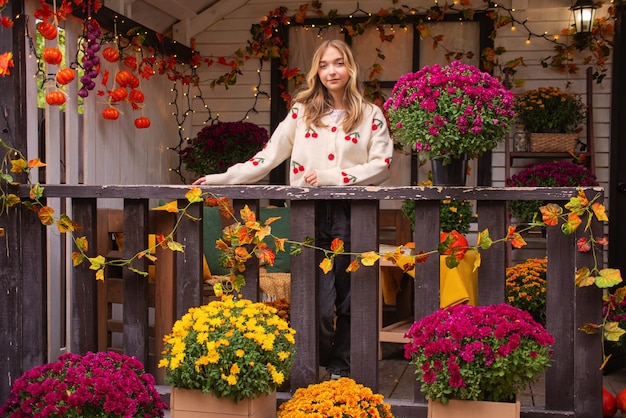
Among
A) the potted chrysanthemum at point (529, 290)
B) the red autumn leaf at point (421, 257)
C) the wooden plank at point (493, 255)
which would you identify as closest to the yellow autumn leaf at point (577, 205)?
the wooden plank at point (493, 255)

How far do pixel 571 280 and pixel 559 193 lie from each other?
1.00 ft

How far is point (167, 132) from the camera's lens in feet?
20.8

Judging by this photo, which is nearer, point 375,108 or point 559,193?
point 559,193

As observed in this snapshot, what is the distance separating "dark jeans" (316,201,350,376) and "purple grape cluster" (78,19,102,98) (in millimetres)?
1562

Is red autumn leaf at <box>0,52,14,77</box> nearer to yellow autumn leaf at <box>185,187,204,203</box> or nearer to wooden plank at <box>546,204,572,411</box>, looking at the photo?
yellow autumn leaf at <box>185,187,204,203</box>

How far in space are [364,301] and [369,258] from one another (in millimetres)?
188

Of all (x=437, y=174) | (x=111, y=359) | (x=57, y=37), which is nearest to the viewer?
(x=111, y=359)

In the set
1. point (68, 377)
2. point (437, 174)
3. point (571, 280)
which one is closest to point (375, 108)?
point (437, 174)

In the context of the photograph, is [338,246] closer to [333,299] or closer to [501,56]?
[333,299]

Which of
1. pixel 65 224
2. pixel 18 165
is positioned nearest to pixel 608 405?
pixel 65 224

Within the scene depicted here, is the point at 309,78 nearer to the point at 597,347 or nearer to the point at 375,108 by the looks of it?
the point at 375,108

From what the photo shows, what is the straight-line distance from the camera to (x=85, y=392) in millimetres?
2506

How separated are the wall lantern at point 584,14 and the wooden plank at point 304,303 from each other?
384 centimetres

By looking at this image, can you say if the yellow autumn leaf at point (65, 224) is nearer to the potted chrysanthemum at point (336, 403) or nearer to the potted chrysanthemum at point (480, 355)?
the potted chrysanthemum at point (336, 403)
